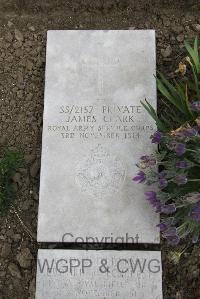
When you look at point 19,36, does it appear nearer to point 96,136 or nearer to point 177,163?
point 96,136

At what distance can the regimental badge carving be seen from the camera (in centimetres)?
306

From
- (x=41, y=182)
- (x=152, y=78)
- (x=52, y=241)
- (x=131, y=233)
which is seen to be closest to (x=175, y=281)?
(x=131, y=233)

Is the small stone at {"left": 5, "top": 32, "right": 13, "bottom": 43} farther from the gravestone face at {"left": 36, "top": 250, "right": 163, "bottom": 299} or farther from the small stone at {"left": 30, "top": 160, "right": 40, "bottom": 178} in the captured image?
the gravestone face at {"left": 36, "top": 250, "right": 163, "bottom": 299}

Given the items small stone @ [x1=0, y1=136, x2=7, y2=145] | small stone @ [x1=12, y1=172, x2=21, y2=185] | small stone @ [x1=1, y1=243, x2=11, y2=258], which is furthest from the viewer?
small stone @ [x1=0, y1=136, x2=7, y2=145]

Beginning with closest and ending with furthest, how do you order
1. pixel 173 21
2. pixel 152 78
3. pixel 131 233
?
pixel 131 233 → pixel 152 78 → pixel 173 21

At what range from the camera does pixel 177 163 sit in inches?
108

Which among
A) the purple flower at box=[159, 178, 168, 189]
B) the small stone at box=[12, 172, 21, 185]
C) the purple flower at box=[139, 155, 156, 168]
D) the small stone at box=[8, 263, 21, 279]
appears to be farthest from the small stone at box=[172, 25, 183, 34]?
Result: the small stone at box=[8, 263, 21, 279]

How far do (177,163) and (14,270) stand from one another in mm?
1383

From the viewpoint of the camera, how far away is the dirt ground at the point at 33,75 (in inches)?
121

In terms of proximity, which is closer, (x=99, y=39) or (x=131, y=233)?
(x=131, y=233)

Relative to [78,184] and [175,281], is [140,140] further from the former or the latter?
[175,281]

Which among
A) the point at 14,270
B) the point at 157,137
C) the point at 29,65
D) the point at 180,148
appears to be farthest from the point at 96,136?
the point at 14,270

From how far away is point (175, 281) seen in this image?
3027mm

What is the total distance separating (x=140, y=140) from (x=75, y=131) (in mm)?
478
